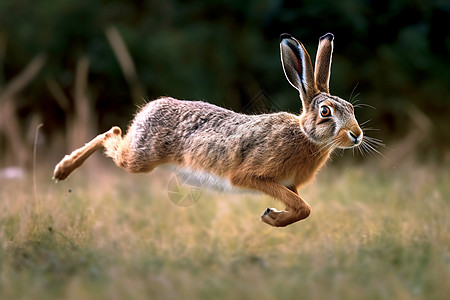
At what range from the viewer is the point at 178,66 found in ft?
42.9

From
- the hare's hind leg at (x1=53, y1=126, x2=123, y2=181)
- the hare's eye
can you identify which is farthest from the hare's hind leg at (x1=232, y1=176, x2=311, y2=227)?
the hare's hind leg at (x1=53, y1=126, x2=123, y2=181)

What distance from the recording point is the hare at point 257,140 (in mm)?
5039

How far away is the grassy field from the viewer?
3615 millimetres

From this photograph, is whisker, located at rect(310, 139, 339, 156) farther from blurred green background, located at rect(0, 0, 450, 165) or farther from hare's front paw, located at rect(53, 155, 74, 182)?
blurred green background, located at rect(0, 0, 450, 165)

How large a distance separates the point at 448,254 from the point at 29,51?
34.2 feet

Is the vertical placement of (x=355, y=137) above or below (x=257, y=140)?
above

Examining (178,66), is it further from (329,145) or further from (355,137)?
(355,137)

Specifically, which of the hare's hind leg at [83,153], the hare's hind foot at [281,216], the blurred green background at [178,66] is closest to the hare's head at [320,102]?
the hare's hind foot at [281,216]

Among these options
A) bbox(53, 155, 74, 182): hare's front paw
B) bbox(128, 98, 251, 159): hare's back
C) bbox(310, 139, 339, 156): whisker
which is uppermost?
bbox(310, 139, 339, 156): whisker

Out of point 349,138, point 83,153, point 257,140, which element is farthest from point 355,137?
point 83,153

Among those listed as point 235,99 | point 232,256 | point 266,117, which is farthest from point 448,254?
point 235,99

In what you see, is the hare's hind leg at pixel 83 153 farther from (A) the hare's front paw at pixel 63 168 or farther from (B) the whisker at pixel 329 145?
(B) the whisker at pixel 329 145

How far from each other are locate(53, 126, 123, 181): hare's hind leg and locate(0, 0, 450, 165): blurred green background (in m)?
5.54

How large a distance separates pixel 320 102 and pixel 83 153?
2225 mm
